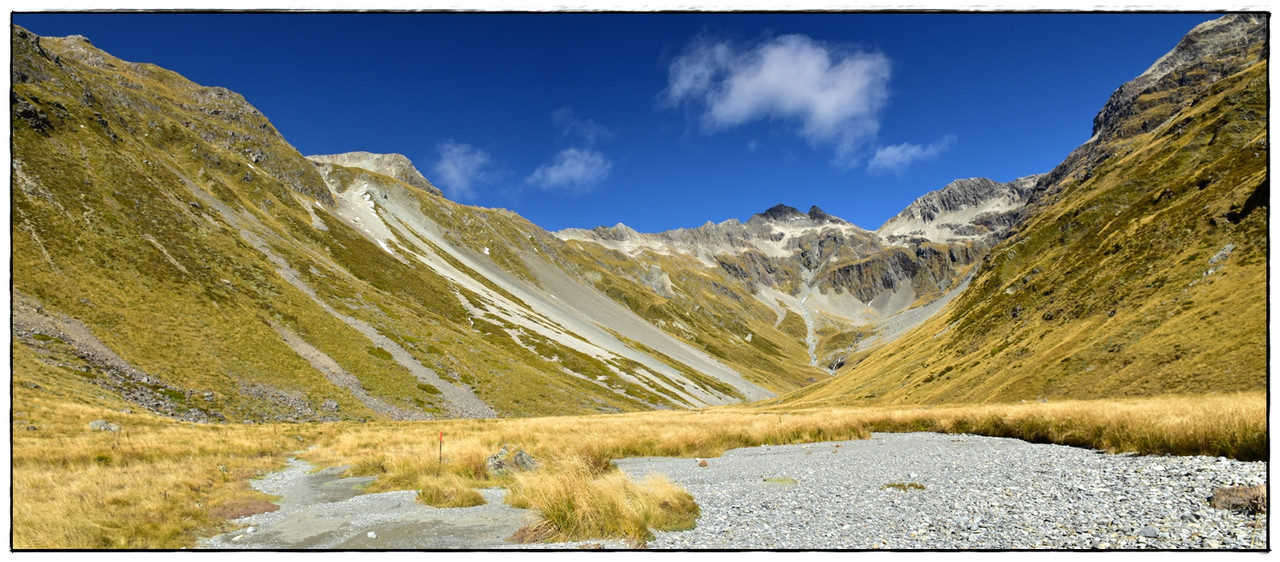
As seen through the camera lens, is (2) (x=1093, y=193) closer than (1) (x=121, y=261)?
No

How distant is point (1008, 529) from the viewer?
8.90 m

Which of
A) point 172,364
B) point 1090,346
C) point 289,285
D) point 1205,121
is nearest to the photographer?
point 1090,346

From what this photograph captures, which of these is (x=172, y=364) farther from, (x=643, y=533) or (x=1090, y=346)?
(x=1090, y=346)

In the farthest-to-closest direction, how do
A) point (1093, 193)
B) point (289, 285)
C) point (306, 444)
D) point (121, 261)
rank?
point (1093, 193), point (289, 285), point (121, 261), point (306, 444)

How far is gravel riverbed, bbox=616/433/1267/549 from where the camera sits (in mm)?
8195

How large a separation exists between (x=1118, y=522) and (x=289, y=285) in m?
102

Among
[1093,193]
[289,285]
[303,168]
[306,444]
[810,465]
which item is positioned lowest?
[306,444]

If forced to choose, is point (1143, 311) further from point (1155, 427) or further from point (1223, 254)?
point (1155, 427)

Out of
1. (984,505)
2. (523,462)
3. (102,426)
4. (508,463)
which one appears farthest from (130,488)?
(984,505)

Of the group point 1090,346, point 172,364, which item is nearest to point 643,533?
point 1090,346

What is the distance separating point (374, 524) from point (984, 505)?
13770mm

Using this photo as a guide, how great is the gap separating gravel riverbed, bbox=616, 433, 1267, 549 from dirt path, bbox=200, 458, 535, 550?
4530mm

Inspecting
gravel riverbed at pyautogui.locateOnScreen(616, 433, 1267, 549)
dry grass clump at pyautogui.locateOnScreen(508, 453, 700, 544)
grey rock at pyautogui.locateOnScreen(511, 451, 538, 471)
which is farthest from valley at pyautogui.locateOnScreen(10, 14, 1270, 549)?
grey rock at pyautogui.locateOnScreen(511, 451, 538, 471)

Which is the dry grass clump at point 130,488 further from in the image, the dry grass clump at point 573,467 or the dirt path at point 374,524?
the dry grass clump at point 573,467
